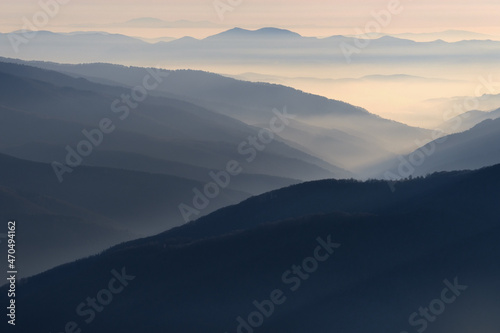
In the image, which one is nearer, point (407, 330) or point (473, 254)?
point (407, 330)

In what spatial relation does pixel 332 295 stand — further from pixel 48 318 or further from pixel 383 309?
pixel 48 318

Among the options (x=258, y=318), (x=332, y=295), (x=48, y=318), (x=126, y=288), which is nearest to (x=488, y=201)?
(x=332, y=295)

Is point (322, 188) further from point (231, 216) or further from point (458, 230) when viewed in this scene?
point (458, 230)

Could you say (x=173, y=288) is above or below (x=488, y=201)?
below

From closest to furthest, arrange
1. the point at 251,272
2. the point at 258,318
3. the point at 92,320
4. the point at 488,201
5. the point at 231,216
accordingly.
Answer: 1. the point at 258,318
2. the point at 92,320
3. the point at 251,272
4. the point at 488,201
5. the point at 231,216

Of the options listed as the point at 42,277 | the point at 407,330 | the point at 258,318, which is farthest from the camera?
the point at 42,277

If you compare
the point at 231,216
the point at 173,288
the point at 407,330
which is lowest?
the point at 407,330
